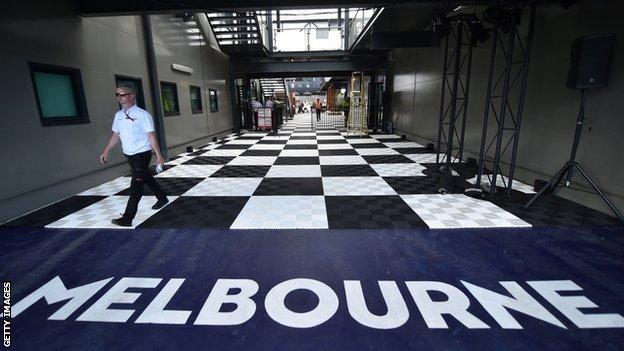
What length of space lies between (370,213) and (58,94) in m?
5.09

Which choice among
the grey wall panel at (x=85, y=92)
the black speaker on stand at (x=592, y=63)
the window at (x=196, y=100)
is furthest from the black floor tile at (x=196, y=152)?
the black speaker on stand at (x=592, y=63)

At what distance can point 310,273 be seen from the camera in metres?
2.46

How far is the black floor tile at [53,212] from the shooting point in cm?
363

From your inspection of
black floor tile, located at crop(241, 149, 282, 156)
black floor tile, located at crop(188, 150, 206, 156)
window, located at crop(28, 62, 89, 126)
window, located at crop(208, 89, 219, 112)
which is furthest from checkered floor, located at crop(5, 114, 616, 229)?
window, located at crop(208, 89, 219, 112)

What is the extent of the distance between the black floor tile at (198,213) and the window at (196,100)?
5990 mm

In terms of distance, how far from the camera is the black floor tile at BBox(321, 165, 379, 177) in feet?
19.2

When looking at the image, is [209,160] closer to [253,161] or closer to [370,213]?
[253,161]

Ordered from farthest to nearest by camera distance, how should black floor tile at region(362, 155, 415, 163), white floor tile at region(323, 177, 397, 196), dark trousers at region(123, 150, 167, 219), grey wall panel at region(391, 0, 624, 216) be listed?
black floor tile at region(362, 155, 415, 163) < white floor tile at region(323, 177, 397, 196) < grey wall panel at region(391, 0, 624, 216) < dark trousers at region(123, 150, 167, 219)

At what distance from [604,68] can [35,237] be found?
266 inches

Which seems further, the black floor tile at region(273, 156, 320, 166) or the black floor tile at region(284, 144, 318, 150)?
the black floor tile at region(284, 144, 318, 150)

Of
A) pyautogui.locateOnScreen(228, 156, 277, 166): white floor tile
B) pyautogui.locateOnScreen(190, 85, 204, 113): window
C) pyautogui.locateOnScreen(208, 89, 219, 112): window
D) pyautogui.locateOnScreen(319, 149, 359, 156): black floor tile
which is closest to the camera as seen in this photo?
pyautogui.locateOnScreen(228, 156, 277, 166): white floor tile

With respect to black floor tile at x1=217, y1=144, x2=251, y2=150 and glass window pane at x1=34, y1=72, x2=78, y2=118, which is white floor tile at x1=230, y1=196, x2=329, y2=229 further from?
black floor tile at x1=217, y1=144, x2=251, y2=150

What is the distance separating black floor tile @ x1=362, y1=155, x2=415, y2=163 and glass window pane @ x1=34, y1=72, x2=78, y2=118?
5854 millimetres

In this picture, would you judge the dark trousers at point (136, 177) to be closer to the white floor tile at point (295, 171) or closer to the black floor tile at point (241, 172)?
the black floor tile at point (241, 172)
